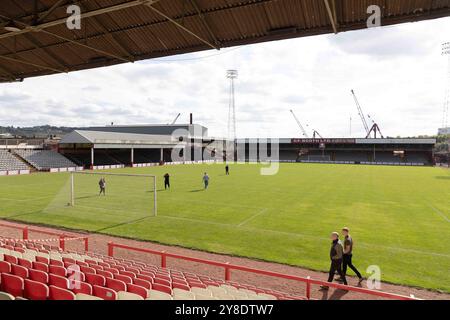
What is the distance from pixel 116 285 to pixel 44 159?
57.6 metres

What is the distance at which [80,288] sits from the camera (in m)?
5.96

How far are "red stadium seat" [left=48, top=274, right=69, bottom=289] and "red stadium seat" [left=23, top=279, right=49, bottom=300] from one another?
1.97 ft

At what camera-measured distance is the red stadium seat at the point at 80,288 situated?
5840 millimetres

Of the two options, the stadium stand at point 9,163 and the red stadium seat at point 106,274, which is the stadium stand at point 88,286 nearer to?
the red stadium seat at point 106,274

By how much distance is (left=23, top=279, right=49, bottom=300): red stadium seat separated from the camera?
5488mm

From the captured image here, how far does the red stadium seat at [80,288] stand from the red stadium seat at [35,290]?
530 mm

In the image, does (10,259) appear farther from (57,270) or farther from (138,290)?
(138,290)

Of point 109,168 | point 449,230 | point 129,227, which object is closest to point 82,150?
point 109,168

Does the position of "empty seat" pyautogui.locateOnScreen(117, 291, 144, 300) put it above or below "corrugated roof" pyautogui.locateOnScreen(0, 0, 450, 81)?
below

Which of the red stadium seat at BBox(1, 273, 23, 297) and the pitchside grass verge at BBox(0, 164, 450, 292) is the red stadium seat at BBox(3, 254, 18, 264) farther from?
the pitchside grass verge at BBox(0, 164, 450, 292)

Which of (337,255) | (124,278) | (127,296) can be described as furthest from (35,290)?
(337,255)

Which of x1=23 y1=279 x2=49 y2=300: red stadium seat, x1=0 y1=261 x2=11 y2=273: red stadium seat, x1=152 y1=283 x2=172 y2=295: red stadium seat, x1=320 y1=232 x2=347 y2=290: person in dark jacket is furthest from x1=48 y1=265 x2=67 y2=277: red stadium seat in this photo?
x1=320 y1=232 x2=347 y2=290: person in dark jacket

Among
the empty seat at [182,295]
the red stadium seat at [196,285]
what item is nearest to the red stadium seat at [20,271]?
the empty seat at [182,295]

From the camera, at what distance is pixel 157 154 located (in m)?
83.2
